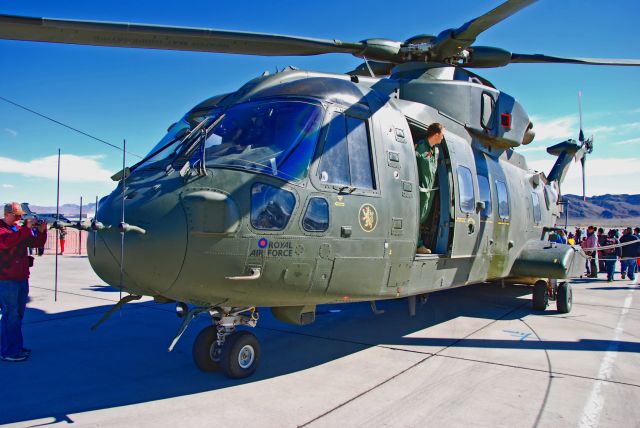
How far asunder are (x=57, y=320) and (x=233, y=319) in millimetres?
4670

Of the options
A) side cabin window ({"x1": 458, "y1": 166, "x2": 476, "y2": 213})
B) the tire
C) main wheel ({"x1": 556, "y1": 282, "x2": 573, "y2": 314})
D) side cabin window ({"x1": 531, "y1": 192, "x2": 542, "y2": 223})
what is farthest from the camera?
side cabin window ({"x1": 531, "y1": 192, "x2": 542, "y2": 223})

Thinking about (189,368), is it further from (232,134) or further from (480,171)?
(480,171)

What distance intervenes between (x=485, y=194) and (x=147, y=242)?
221 inches

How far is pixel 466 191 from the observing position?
7238mm

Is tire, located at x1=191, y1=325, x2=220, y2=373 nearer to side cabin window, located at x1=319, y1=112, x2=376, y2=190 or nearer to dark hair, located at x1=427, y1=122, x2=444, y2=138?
side cabin window, located at x1=319, y1=112, x2=376, y2=190

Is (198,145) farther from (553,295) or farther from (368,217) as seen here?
(553,295)

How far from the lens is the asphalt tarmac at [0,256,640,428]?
14.2 feet

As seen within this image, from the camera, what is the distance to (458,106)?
25.5 ft

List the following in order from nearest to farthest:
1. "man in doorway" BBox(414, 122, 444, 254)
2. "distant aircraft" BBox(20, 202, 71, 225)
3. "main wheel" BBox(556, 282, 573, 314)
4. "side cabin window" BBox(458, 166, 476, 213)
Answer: "distant aircraft" BBox(20, 202, 71, 225), "man in doorway" BBox(414, 122, 444, 254), "side cabin window" BBox(458, 166, 476, 213), "main wheel" BBox(556, 282, 573, 314)

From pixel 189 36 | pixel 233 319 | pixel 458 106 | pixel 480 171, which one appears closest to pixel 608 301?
pixel 480 171

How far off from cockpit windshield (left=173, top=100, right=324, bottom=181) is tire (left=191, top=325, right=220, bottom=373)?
193 centimetres

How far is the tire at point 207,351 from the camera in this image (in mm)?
5367

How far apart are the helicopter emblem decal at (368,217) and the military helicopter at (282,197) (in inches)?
0.5

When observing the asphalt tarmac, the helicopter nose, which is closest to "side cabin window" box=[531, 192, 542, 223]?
the asphalt tarmac
